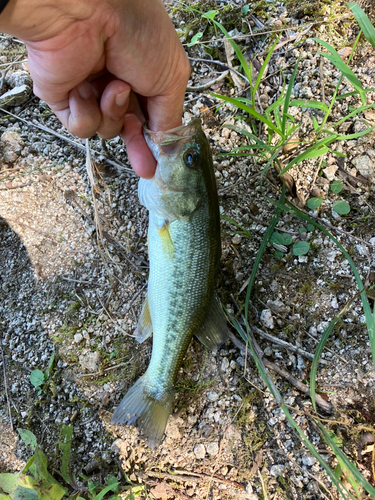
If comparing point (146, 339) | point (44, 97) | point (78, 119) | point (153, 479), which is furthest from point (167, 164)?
point (153, 479)

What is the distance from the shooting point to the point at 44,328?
117 inches

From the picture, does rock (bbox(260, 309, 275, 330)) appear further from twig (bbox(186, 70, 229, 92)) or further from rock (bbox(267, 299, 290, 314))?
twig (bbox(186, 70, 229, 92))

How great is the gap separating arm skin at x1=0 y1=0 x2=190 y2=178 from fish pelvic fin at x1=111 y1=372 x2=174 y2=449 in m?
1.76

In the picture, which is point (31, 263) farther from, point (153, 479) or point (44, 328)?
point (153, 479)

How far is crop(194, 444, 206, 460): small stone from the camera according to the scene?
259 centimetres

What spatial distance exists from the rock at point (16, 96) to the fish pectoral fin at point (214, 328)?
9.68ft

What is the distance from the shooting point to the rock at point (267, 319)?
276 centimetres

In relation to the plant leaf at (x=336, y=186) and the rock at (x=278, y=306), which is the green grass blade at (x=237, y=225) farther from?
the plant leaf at (x=336, y=186)

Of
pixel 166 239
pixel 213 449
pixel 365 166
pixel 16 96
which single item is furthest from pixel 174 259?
pixel 16 96

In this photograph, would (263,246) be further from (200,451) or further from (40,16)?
(40,16)

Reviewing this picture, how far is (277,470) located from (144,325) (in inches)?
61.0

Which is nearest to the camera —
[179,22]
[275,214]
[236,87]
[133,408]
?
[133,408]

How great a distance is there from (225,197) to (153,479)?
2473mm

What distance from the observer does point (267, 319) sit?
9.08 feet
